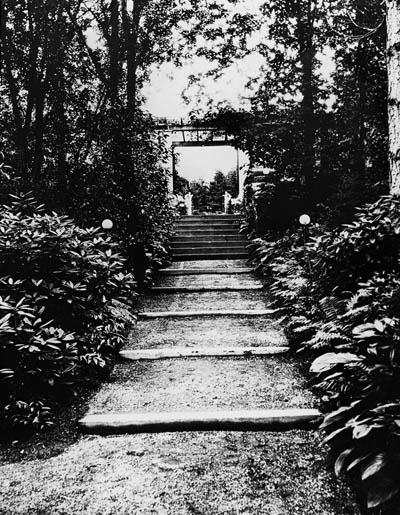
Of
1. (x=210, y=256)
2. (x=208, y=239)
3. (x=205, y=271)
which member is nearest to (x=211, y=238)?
(x=208, y=239)

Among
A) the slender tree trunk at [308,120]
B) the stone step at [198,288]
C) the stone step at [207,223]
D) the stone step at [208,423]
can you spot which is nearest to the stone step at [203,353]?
the stone step at [208,423]

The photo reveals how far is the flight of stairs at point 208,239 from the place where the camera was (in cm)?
993

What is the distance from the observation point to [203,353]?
4.48m

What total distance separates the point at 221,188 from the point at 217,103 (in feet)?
46.0

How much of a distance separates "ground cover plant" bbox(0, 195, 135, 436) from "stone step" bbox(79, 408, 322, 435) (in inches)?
19.0

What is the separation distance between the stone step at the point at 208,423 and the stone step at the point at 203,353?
4.35ft

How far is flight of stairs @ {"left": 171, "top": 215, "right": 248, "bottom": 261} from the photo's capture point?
9930 millimetres

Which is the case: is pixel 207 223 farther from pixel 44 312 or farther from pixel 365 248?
pixel 44 312

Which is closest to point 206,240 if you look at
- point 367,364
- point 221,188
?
point 367,364

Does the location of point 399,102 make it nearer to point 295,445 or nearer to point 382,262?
point 382,262

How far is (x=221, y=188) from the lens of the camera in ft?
83.2

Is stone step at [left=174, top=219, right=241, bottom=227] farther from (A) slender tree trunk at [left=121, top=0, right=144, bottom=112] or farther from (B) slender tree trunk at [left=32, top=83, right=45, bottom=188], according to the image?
(B) slender tree trunk at [left=32, top=83, right=45, bottom=188]

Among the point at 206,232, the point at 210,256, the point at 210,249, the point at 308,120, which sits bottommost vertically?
the point at 210,256

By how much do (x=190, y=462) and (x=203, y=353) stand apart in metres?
1.80
